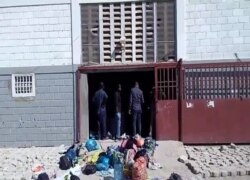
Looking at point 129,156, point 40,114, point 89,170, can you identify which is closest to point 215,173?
point 129,156

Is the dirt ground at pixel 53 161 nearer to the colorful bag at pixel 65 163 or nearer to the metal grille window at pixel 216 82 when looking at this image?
the colorful bag at pixel 65 163

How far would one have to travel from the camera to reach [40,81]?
53.1 ft

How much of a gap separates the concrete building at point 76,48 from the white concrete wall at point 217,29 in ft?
0.10

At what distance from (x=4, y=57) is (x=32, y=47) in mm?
945

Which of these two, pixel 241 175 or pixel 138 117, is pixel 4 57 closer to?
pixel 138 117

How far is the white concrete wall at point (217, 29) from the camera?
608 inches

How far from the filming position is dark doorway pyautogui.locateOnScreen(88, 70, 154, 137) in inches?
689

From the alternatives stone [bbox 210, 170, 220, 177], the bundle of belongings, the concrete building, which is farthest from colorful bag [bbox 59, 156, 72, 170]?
stone [bbox 210, 170, 220, 177]

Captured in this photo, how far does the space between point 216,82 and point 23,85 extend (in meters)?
5.89

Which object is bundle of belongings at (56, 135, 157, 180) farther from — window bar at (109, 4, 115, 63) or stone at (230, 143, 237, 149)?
window bar at (109, 4, 115, 63)

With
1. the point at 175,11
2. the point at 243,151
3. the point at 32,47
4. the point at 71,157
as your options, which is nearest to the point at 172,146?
the point at 243,151

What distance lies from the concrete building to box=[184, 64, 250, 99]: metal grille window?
56cm

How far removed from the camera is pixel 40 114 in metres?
16.2

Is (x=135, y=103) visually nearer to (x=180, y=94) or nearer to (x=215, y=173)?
(x=180, y=94)
